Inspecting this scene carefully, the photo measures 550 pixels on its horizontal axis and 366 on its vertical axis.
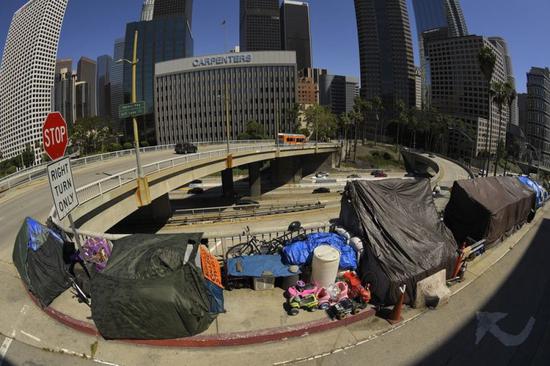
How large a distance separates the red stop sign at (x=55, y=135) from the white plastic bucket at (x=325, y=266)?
21.1ft

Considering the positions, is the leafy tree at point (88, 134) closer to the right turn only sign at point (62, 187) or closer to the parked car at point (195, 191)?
the parked car at point (195, 191)

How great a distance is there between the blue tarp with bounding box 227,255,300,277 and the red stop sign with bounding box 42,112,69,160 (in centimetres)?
483

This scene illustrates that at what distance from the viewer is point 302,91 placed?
198 meters

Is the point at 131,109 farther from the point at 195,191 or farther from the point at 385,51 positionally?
the point at 385,51

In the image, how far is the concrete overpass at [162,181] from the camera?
12.7 m

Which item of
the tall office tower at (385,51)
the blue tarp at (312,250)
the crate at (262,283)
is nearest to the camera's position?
the crate at (262,283)

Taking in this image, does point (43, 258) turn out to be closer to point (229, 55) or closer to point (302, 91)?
point (229, 55)

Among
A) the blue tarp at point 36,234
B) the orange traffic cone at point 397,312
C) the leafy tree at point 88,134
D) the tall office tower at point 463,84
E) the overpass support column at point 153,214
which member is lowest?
the overpass support column at point 153,214

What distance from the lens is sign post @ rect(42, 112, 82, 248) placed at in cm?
654

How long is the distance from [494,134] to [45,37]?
10486 inches

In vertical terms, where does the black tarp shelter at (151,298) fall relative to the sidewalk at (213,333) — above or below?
above

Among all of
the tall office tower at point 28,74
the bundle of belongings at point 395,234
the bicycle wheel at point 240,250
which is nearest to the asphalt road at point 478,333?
the bundle of belongings at point 395,234

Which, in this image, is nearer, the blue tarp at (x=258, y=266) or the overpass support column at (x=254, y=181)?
the blue tarp at (x=258, y=266)

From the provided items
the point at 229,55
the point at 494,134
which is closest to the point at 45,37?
the point at 229,55
